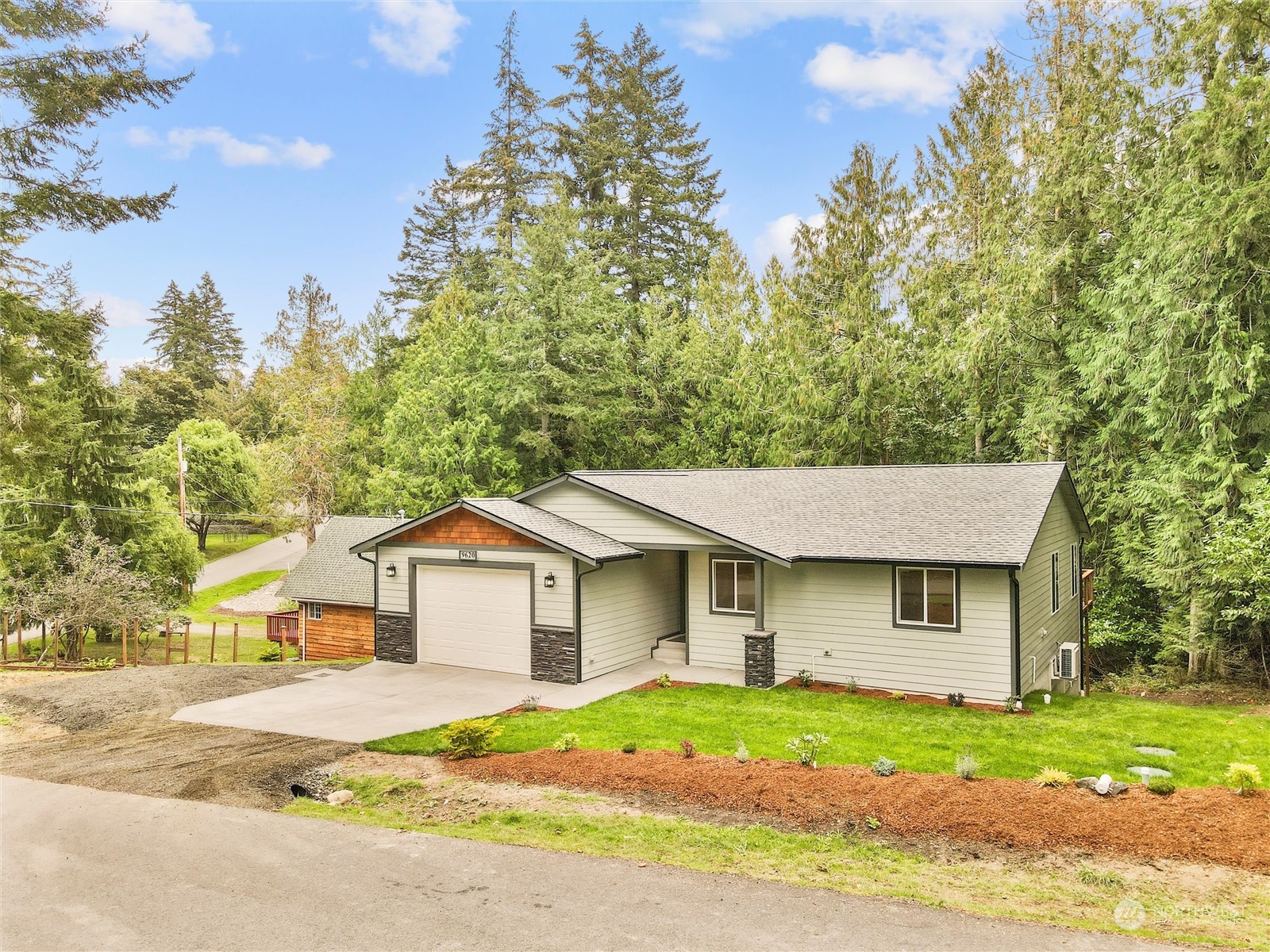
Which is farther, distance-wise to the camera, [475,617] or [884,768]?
[475,617]

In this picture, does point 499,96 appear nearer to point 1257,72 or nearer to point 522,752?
point 1257,72

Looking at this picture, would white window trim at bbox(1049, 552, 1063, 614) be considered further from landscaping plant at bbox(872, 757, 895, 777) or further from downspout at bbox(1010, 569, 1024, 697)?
landscaping plant at bbox(872, 757, 895, 777)

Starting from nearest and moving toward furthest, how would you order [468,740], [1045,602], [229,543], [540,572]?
[468,740] < [540,572] < [1045,602] < [229,543]

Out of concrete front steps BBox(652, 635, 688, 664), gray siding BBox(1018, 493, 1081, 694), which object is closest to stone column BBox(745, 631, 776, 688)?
concrete front steps BBox(652, 635, 688, 664)

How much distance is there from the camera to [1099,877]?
5.55 metres

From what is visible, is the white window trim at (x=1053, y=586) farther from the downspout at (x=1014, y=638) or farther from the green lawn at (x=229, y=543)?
the green lawn at (x=229, y=543)

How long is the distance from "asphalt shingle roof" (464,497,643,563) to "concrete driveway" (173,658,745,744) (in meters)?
2.32

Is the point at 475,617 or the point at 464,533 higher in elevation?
the point at 464,533

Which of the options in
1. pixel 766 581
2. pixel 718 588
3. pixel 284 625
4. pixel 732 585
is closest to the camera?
pixel 766 581

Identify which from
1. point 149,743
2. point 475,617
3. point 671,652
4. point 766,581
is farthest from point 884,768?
point 149,743

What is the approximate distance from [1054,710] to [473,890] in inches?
386

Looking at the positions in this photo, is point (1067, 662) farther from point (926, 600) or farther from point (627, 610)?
point (627, 610)

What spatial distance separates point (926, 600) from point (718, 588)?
383 centimetres

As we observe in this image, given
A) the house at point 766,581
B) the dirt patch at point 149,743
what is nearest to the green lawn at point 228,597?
the dirt patch at point 149,743
